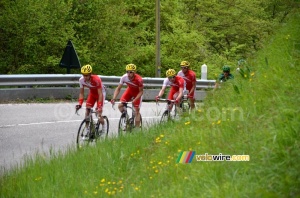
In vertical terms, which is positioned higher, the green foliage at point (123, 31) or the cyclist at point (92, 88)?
the green foliage at point (123, 31)

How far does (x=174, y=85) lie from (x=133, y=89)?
128 centimetres

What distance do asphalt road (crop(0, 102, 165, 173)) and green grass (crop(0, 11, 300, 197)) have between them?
5.16 feet

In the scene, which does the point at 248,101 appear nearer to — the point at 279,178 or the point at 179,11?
the point at 279,178

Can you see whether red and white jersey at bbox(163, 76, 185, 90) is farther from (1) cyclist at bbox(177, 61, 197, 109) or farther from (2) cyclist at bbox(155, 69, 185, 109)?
(1) cyclist at bbox(177, 61, 197, 109)

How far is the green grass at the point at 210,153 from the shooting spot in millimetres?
6008

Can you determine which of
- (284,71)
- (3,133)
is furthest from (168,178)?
(3,133)

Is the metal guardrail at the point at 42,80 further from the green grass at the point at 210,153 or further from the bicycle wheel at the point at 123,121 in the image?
the green grass at the point at 210,153

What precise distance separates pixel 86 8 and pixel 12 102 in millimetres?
12591

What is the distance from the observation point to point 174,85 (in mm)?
16172

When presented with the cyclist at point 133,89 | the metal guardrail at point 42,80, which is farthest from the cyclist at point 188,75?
the cyclist at point 133,89

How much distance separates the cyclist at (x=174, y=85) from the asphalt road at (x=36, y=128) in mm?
643

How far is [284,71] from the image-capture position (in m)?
9.61

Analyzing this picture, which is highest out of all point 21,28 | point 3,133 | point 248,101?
point 21,28

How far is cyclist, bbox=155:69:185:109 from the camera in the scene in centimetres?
1551
